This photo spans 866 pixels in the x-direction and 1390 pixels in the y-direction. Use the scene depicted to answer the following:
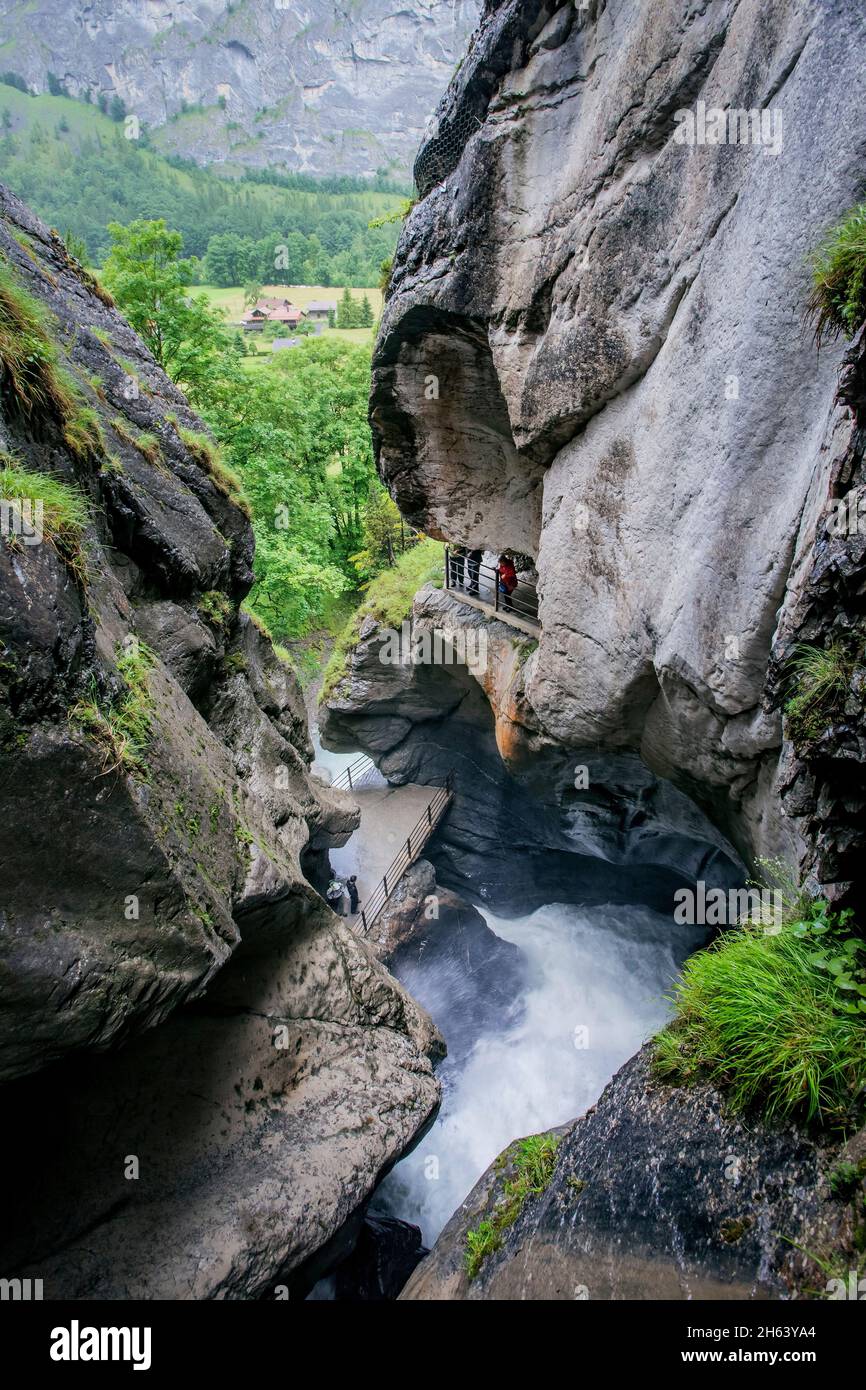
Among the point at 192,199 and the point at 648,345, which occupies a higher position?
the point at 192,199

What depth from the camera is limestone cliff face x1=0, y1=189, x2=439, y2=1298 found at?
3.96 metres

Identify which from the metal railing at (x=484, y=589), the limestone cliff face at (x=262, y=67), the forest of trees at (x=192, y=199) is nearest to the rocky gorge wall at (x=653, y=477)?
the metal railing at (x=484, y=589)

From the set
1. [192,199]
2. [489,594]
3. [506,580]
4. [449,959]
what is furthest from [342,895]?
[192,199]

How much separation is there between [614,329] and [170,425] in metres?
5.36

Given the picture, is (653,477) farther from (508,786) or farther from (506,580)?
(508,786)

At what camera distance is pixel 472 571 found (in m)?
13.6

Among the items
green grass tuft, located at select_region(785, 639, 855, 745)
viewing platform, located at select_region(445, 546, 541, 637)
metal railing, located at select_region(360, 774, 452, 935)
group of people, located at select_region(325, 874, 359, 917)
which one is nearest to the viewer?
green grass tuft, located at select_region(785, 639, 855, 745)

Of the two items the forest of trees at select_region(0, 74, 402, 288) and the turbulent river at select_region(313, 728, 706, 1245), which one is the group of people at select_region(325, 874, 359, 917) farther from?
the forest of trees at select_region(0, 74, 402, 288)

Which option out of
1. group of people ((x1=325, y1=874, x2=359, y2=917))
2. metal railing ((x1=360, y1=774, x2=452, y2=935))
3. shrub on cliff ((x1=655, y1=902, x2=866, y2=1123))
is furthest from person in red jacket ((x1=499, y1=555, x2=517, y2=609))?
shrub on cliff ((x1=655, y1=902, x2=866, y2=1123))

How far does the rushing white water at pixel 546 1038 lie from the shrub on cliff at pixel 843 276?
8.18 meters

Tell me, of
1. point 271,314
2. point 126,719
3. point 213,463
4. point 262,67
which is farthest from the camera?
point 262,67

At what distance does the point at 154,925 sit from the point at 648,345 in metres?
7.55

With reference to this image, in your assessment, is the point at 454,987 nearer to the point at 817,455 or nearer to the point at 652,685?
the point at 652,685

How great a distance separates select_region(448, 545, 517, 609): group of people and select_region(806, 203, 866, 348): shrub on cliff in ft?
24.6
